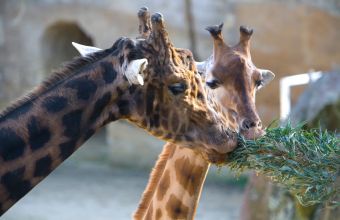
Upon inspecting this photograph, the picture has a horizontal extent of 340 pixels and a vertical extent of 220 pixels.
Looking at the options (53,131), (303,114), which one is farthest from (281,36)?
(53,131)

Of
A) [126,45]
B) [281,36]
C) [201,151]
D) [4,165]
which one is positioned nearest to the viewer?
[4,165]

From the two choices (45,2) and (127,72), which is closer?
(127,72)

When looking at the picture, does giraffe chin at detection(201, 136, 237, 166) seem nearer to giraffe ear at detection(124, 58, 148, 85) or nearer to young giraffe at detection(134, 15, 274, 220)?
young giraffe at detection(134, 15, 274, 220)

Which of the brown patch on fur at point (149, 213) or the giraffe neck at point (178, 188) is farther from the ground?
the giraffe neck at point (178, 188)

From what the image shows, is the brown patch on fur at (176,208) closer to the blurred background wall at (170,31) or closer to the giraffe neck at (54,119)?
the giraffe neck at (54,119)

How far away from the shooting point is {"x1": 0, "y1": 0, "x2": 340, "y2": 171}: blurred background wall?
8.75 m

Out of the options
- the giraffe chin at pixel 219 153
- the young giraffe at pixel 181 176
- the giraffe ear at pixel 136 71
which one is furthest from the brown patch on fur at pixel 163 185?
the giraffe ear at pixel 136 71

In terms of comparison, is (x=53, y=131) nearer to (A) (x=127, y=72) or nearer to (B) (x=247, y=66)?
(A) (x=127, y=72)

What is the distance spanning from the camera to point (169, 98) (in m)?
2.96

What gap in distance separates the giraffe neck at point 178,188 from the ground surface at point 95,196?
455 centimetres

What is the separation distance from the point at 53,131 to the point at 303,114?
3.24 m

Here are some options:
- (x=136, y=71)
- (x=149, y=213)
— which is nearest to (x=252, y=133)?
(x=149, y=213)

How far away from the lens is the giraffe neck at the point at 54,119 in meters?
2.65

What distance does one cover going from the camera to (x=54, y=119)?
106 inches
